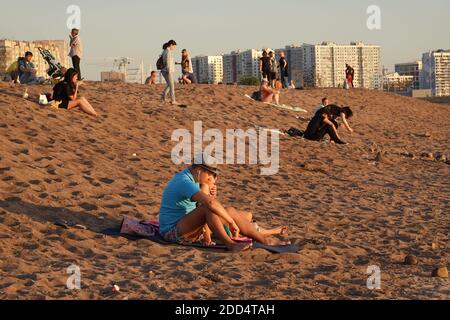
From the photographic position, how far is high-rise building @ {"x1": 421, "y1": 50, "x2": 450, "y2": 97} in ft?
400

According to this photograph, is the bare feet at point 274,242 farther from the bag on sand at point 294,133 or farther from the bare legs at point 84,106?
the bag on sand at point 294,133

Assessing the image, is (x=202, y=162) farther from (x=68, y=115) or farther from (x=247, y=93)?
(x=247, y=93)

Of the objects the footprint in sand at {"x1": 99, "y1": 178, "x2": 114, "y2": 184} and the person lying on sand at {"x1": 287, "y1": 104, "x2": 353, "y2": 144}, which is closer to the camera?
the footprint in sand at {"x1": 99, "y1": 178, "x2": 114, "y2": 184}

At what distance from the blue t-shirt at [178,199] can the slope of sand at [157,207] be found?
0.29 metres

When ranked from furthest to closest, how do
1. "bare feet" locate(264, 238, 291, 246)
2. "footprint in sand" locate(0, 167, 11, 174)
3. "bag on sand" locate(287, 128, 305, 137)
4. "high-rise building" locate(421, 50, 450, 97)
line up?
"high-rise building" locate(421, 50, 450, 97) < "bag on sand" locate(287, 128, 305, 137) < "footprint in sand" locate(0, 167, 11, 174) < "bare feet" locate(264, 238, 291, 246)

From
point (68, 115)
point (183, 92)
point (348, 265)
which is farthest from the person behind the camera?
point (183, 92)

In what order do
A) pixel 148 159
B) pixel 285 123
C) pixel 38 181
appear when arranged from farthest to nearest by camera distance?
pixel 285 123 → pixel 148 159 → pixel 38 181

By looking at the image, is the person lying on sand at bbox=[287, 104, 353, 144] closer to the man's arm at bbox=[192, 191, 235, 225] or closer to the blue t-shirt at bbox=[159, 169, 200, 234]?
the blue t-shirt at bbox=[159, 169, 200, 234]

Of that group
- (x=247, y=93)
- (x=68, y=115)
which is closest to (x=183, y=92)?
(x=247, y=93)

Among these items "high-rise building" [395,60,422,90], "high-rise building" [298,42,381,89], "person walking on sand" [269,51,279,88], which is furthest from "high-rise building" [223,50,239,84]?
"person walking on sand" [269,51,279,88]

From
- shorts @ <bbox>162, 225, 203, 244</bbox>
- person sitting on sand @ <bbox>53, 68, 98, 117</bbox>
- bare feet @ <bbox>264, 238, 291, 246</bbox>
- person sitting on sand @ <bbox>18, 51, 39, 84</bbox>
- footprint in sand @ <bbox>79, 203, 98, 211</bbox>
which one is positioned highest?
person sitting on sand @ <bbox>18, 51, 39, 84</bbox>

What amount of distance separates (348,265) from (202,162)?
1612 mm

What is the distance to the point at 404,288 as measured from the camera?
6.22m
